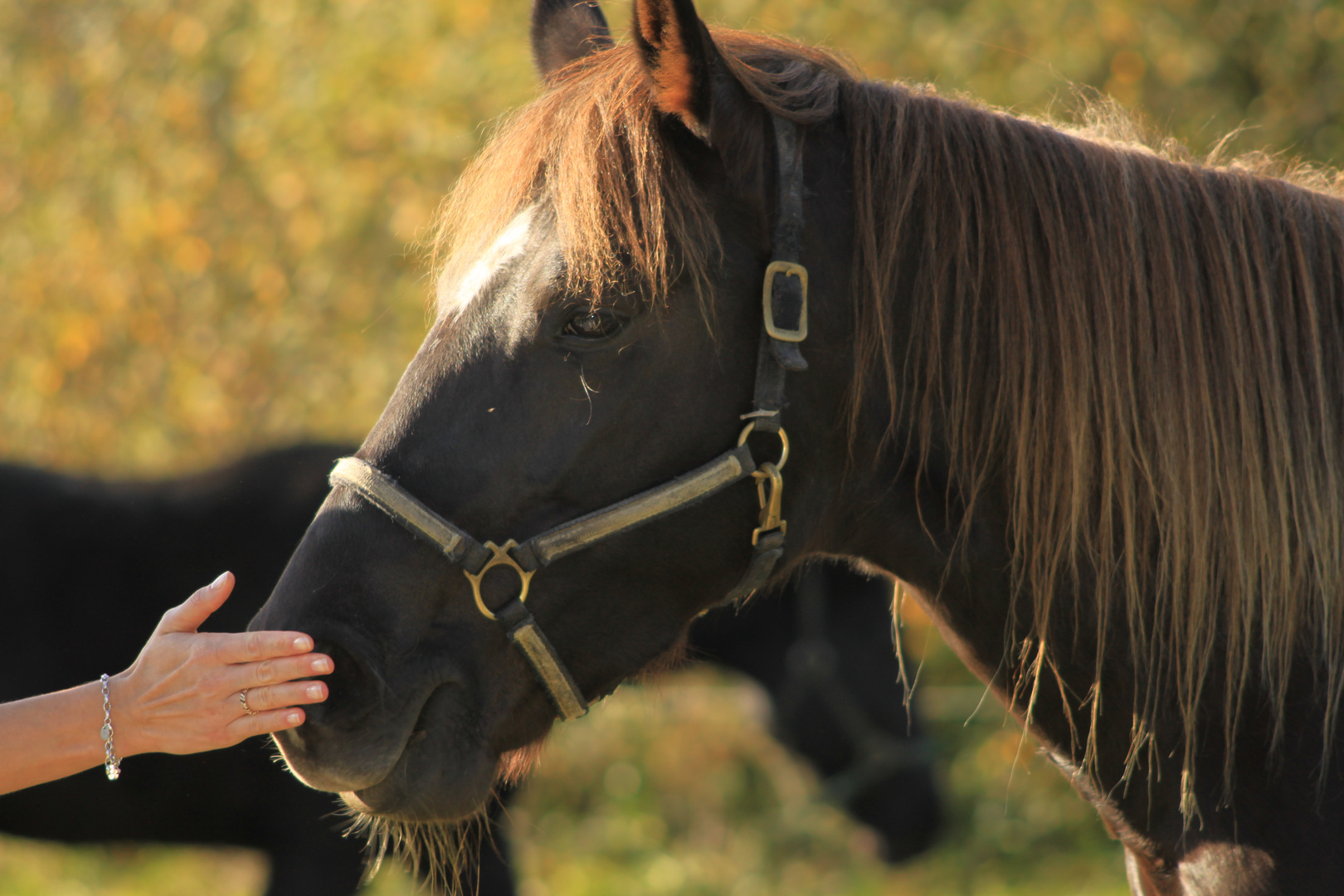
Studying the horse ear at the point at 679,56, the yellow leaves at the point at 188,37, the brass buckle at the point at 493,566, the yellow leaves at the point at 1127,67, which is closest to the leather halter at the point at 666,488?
the brass buckle at the point at 493,566

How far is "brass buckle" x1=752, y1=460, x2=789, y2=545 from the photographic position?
1.30 metres

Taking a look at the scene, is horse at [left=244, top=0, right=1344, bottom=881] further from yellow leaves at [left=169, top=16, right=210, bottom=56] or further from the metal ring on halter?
yellow leaves at [left=169, top=16, right=210, bottom=56]

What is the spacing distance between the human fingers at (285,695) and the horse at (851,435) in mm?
43

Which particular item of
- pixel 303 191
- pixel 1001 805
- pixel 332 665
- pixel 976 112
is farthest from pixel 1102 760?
pixel 303 191

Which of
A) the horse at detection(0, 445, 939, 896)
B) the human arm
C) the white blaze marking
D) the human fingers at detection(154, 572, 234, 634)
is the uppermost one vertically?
the white blaze marking

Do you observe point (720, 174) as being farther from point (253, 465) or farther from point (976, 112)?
point (253, 465)

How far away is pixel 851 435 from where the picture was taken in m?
1.35

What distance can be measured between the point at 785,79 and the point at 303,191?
5.03m

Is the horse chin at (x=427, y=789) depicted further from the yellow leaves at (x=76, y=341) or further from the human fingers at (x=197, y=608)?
the yellow leaves at (x=76, y=341)

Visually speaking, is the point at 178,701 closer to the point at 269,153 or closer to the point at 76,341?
the point at 269,153

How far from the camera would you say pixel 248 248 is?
5883mm

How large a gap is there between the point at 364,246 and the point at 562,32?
4296mm

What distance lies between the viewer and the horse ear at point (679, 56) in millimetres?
1171

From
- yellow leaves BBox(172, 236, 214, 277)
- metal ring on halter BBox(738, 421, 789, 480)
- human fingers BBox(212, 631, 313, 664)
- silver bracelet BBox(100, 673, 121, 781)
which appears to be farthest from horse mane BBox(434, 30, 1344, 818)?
yellow leaves BBox(172, 236, 214, 277)
